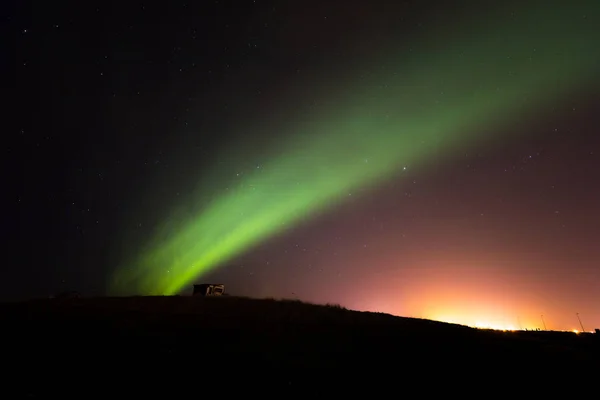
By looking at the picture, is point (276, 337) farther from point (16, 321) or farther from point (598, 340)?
point (598, 340)

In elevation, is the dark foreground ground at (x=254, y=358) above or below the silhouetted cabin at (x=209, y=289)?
below

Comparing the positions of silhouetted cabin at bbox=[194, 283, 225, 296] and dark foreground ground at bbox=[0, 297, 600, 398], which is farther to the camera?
silhouetted cabin at bbox=[194, 283, 225, 296]

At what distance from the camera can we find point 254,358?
38.5 ft

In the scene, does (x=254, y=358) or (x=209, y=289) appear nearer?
(x=254, y=358)

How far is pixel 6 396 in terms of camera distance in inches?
320

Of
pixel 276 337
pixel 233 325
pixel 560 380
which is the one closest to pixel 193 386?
pixel 276 337

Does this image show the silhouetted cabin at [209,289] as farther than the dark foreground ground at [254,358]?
Yes

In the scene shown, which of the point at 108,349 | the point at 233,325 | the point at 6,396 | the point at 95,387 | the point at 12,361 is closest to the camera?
the point at 6,396

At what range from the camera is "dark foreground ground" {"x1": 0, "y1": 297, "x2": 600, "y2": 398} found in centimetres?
945

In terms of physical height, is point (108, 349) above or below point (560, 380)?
above

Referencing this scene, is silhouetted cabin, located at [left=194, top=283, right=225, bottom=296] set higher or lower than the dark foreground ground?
higher

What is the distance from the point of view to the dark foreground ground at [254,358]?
31.0 ft

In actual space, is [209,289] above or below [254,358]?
above

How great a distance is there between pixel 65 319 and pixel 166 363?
889 centimetres
